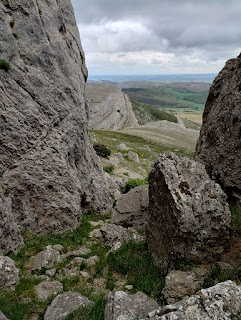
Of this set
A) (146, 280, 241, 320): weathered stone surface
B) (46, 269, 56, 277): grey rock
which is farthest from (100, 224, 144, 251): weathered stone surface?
(146, 280, 241, 320): weathered stone surface

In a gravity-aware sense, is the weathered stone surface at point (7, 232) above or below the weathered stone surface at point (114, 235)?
above

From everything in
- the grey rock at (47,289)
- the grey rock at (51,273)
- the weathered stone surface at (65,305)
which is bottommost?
the grey rock at (51,273)

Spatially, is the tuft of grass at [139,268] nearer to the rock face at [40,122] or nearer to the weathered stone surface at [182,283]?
the weathered stone surface at [182,283]

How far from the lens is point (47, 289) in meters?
10.2

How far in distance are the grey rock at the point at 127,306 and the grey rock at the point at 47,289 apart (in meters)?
3.12

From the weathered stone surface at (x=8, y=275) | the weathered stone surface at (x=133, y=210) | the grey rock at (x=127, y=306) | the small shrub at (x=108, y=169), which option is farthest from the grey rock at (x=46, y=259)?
the small shrub at (x=108, y=169)

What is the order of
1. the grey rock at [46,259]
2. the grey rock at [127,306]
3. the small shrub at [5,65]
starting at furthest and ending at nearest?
the small shrub at [5,65]
the grey rock at [46,259]
the grey rock at [127,306]

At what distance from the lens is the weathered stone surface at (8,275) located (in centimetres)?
997

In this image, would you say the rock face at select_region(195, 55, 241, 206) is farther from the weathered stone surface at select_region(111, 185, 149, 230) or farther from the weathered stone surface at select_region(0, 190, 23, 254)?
the weathered stone surface at select_region(0, 190, 23, 254)

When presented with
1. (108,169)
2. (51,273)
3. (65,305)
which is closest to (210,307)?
(65,305)

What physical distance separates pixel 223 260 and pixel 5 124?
13.4m

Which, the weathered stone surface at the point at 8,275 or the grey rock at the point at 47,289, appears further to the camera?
the weathered stone surface at the point at 8,275

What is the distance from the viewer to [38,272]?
11797 millimetres

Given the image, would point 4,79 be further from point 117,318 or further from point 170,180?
point 117,318
